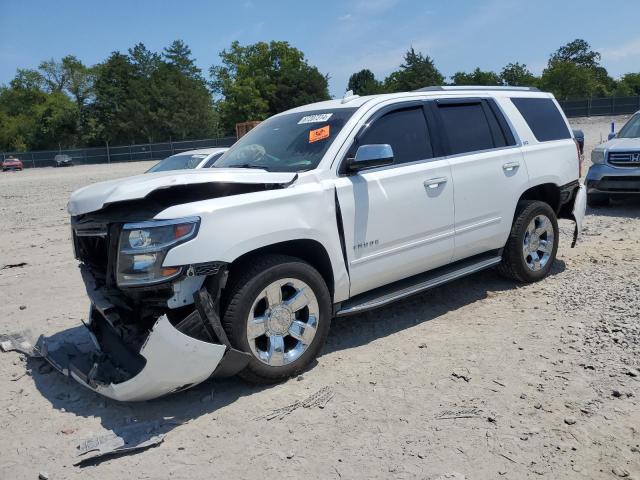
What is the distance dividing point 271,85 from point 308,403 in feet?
240

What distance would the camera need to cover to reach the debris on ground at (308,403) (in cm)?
348

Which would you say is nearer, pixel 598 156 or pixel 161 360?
pixel 161 360

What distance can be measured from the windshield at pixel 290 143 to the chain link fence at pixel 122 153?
46.3 m

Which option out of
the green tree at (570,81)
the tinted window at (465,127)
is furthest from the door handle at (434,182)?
the green tree at (570,81)

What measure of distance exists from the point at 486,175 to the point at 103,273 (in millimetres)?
3407

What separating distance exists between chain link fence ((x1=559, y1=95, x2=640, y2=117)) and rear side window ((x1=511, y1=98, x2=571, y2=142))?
154 ft

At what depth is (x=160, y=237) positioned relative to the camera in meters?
3.32

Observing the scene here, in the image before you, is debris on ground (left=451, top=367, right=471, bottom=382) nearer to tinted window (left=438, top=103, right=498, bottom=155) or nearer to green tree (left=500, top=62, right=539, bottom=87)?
tinted window (left=438, top=103, right=498, bottom=155)

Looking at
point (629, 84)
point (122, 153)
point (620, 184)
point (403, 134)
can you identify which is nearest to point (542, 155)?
point (403, 134)

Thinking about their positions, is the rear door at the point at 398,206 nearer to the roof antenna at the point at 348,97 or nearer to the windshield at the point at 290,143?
the windshield at the point at 290,143

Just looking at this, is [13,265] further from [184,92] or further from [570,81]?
[570,81]

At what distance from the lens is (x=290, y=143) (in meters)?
4.56

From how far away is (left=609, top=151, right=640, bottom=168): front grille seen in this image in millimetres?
9492

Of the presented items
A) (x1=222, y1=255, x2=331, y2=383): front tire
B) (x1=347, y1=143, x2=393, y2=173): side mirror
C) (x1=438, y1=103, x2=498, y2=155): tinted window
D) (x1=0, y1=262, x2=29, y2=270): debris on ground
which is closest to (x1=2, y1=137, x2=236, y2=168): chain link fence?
(x1=0, y1=262, x2=29, y2=270): debris on ground
